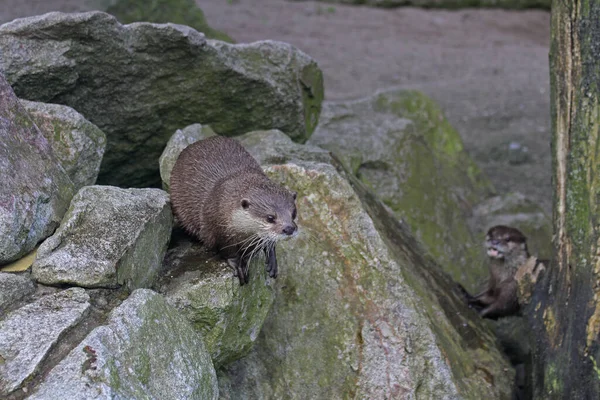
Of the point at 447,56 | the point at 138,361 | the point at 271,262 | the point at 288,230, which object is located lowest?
the point at 447,56

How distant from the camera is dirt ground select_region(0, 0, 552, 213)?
8695mm

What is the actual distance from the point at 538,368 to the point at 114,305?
7.93ft

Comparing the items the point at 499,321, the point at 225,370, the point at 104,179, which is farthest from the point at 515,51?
the point at 225,370

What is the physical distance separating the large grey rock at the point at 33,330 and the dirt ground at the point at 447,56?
18.3 ft

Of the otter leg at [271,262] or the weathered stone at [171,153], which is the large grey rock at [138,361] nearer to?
the otter leg at [271,262]

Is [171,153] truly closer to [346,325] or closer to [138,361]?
[346,325]

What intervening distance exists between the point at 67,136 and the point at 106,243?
105cm

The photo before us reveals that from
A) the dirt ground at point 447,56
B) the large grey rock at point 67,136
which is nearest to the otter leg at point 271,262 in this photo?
the large grey rock at point 67,136

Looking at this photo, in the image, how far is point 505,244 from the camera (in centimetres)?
591

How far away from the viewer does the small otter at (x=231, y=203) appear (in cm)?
368

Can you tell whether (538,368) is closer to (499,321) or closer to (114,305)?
(499,321)

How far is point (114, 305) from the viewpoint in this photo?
3074 millimetres

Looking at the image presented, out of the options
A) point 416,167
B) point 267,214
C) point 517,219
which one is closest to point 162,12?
point 416,167

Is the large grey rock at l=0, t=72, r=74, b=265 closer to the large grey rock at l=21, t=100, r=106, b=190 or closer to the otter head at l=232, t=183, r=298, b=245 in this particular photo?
the large grey rock at l=21, t=100, r=106, b=190
